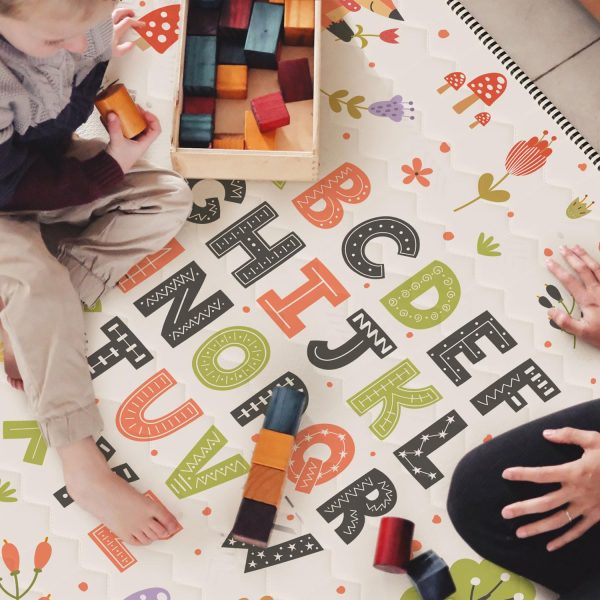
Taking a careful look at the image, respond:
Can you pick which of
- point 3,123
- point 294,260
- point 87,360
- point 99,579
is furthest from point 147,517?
point 3,123

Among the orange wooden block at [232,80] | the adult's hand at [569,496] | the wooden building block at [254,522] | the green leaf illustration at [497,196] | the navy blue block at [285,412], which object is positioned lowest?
the adult's hand at [569,496]

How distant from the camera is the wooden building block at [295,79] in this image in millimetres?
1074

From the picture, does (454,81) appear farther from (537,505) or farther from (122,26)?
(537,505)

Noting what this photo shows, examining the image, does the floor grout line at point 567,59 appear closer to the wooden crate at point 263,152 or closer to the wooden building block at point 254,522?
the wooden crate at point 263,152

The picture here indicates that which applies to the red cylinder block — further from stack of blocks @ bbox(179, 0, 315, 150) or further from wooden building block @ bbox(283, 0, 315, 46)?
wooden building block @ bbox(283, 0, 315, 46)

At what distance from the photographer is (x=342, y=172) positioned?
1.14 m

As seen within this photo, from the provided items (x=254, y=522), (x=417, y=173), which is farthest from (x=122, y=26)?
(x=254, y=522)

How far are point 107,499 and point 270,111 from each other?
57cm

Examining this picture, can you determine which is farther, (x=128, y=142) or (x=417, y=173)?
(x=417, y=173)

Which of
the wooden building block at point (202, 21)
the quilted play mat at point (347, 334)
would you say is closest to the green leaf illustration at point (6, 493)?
the quilted play mat at point (347, 334)

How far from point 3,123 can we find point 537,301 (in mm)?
747

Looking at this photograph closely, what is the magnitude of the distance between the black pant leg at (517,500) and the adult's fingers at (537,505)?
1 cm

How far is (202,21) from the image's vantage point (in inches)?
43.4

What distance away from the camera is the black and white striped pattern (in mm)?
1151
